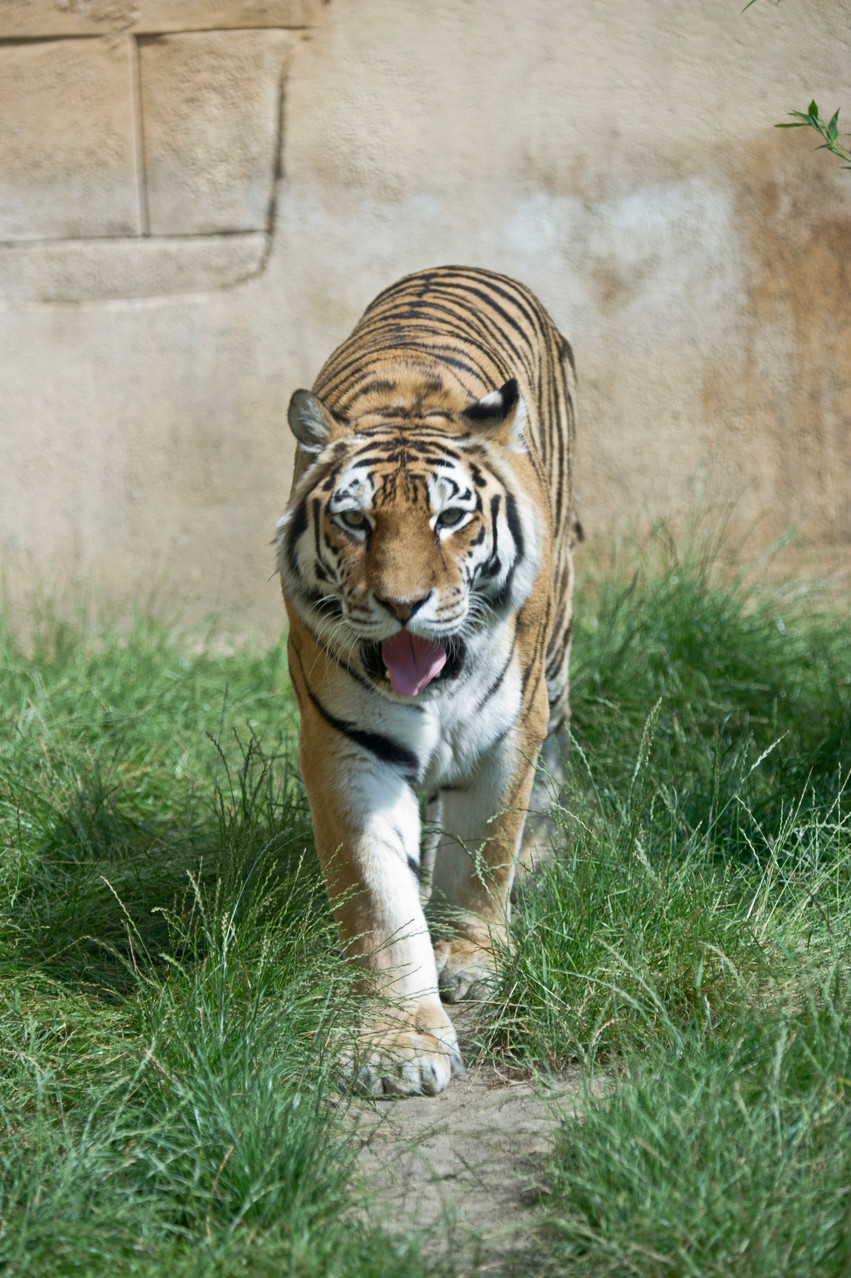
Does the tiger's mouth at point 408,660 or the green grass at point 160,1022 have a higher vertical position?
the tiger's mouth at point 408,660

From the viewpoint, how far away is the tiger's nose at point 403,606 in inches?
97.0

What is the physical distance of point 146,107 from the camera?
17.1ft

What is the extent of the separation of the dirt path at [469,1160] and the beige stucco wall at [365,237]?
3091 millimetres

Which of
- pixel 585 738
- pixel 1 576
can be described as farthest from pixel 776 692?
pixel 1 576

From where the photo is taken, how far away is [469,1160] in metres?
2.23

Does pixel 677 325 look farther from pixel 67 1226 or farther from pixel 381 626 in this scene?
pixel 67 1226

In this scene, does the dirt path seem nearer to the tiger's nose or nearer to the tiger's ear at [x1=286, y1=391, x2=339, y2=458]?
the tiger's nose

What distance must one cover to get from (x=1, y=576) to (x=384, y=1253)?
13.6 feet

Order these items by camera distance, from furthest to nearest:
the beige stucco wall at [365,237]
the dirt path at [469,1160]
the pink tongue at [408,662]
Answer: the beige stucco wall at [365,237] → the pink tongue at [408,662] → the dirt path at [469,1160]

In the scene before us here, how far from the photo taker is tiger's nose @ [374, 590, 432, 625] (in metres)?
2.46

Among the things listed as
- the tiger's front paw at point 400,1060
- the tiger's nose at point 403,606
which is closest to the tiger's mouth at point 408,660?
the tiger's nose at point 403,606

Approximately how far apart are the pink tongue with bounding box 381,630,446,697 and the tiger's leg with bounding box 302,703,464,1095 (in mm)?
221

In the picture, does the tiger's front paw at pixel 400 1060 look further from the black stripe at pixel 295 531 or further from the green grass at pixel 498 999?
the black stripe at pixel 295 531

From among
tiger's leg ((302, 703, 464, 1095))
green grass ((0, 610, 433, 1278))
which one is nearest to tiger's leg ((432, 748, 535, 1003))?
tiger's leg ((302, 703, 464, 1095))
